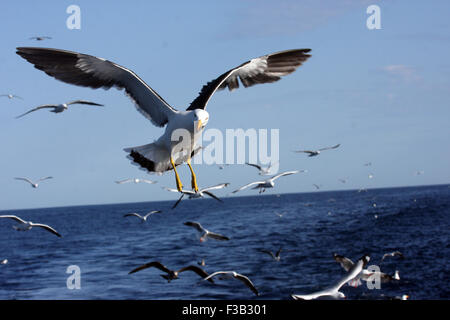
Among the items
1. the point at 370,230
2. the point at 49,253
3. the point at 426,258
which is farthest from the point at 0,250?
the point at 426,258

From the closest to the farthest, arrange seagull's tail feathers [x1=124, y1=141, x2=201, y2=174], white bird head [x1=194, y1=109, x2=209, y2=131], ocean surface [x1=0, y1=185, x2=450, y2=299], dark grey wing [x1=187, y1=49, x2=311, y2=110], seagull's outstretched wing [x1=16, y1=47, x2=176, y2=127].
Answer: white bird head [x1=194, y1=109, x2=209, y2=131] < seagull's outstretched wing [x1=16, y1=47, x2=176, y2=127] < seagull's tail feathers [x1=124, y1=141, x2=201, y2=174] < dark grey wing [x1=187, y1=49, x2=311, y2=110] < ocean surface [x1=0, y1=185, x2=450, y2=299]

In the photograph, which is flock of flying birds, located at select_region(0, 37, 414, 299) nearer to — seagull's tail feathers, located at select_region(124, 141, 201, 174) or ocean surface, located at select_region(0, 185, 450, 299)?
seagull's tail feathers, located at select_region(124, 141, 201, 174)

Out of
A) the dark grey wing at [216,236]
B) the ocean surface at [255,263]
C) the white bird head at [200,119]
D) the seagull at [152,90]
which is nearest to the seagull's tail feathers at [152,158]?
the seagull at [152,90]

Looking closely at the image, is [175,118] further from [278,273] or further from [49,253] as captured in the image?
[49,253]

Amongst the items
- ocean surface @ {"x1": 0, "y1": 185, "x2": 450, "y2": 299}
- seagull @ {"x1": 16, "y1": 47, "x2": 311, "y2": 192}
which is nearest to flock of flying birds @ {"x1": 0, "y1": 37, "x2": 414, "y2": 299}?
seagull @ {"x1": 16, "y1": 47, "x2": 311, "y2": 192}

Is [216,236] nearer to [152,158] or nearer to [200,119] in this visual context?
[152,158]

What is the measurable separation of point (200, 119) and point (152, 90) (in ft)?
5.90

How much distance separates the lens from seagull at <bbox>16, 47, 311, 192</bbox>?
7121 mm

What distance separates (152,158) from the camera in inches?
332

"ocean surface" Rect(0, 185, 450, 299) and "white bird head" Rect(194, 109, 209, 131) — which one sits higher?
"white bird head" Rect(194, 109, 209, 131)

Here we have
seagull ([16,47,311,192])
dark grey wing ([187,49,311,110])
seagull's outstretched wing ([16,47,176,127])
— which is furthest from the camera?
dark grey wing ([187,49,311,110])

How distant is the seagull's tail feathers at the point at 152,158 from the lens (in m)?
8.31

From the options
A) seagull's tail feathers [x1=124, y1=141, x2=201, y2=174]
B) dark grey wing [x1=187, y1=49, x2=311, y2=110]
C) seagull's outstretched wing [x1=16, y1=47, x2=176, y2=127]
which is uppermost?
dark grey wing [x1=187, y1=49, x2=311, y2=110]
